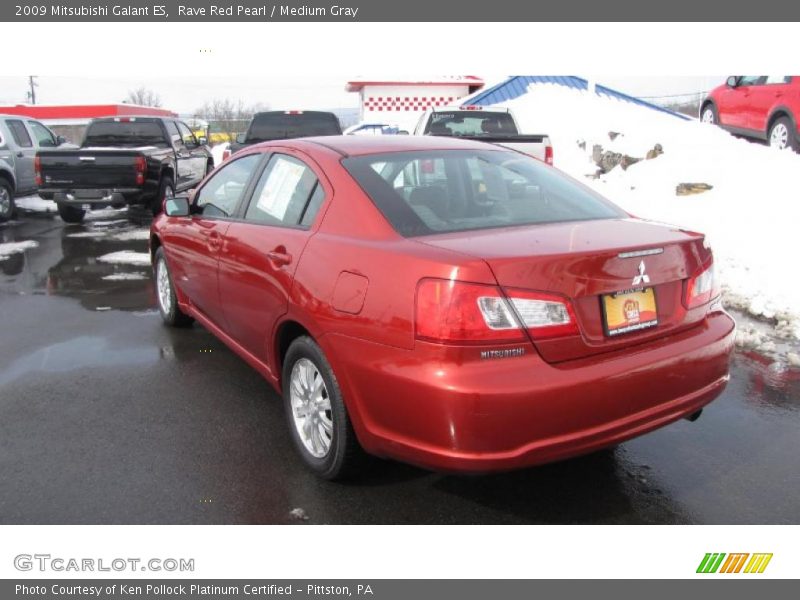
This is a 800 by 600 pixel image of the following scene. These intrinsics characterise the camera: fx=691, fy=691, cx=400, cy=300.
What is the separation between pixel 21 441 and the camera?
3.92 m

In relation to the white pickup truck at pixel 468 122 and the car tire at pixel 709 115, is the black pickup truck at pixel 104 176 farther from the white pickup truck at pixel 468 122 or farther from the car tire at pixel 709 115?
the car tire at pixel 709 115

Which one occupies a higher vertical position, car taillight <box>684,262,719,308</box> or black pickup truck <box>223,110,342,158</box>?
black pickup truck <box>223,110,342,158</box>

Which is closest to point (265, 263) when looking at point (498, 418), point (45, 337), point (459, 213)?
point (459, 213)

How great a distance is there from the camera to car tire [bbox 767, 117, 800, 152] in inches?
475

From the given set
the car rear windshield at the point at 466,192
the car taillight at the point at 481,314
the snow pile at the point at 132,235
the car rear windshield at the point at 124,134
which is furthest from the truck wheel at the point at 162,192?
the car taillight at the point at 481,314

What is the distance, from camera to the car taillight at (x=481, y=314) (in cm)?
262

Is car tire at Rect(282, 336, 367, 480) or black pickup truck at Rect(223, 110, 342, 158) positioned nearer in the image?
car tire at Rect(282, 336, 367, 480)

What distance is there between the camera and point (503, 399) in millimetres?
2574

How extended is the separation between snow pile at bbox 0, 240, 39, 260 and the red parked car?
41.4 ft

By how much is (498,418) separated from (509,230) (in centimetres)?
95

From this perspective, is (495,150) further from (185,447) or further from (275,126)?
(275,126)

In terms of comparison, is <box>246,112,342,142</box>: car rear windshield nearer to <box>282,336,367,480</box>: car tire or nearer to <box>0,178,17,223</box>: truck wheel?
<box>0,178,17,223</box>: truck wheel

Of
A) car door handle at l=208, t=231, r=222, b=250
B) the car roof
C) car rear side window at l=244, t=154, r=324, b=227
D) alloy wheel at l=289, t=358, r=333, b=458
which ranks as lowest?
alloy wheel at l=289, t=358, r=333, b=458

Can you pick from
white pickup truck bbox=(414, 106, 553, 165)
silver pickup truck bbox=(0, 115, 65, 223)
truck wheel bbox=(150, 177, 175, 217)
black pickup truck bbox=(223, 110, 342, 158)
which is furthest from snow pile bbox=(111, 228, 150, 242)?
white pickup truck bbox=(414, 106, 553, 165)
